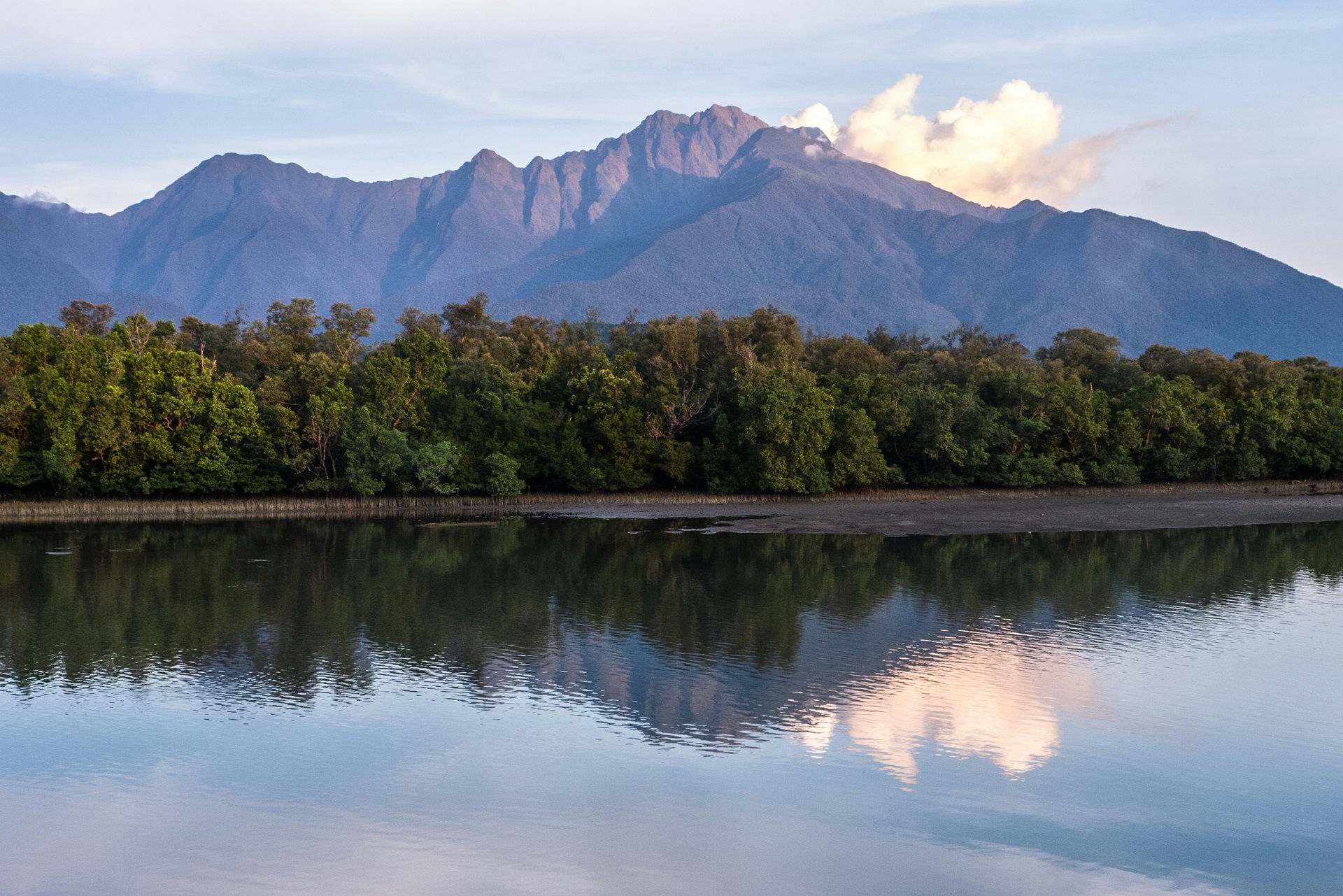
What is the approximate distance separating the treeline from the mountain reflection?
933 cm

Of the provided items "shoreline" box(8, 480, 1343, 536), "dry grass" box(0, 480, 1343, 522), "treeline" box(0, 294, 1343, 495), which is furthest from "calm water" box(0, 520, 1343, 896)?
"treeline" box(0, 294, 1343, 495)

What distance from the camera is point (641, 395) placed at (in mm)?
66250

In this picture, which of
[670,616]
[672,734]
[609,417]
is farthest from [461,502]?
[672,734]

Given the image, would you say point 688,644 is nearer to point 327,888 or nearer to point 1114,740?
point 1114,740

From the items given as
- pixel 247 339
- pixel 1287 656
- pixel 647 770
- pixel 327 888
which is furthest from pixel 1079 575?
pixel 247 339

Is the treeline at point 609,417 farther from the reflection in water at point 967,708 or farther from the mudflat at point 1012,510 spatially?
the reflection in water at point 967,708

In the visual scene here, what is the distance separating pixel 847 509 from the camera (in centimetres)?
6028

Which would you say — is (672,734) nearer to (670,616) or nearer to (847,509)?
(670,616)

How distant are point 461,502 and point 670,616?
109 ft

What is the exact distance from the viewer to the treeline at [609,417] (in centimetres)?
5722

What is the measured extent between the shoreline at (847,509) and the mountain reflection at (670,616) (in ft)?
15.5

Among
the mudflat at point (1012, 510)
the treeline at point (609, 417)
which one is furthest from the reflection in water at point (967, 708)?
the treeline at point (609, 417)

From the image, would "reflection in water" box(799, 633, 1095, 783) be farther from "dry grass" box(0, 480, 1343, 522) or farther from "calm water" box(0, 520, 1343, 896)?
"dry grass" box(0, 480, 1343, 522)

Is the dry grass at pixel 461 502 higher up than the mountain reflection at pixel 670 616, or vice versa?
the dry grass at pixel 461 502
